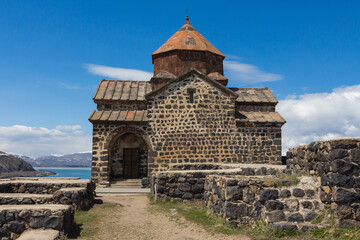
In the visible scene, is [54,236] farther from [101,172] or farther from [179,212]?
[101,172]

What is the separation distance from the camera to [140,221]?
7.96 meters

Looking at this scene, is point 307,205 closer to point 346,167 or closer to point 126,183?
point 346,167

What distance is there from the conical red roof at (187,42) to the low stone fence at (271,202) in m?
13.9

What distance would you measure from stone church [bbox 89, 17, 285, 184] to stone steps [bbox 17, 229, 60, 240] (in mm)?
11022

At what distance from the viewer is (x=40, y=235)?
5430mm

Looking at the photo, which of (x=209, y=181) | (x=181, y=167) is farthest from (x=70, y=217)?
(x=181, y=167)

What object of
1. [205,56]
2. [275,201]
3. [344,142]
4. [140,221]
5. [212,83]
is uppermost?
[205,56]

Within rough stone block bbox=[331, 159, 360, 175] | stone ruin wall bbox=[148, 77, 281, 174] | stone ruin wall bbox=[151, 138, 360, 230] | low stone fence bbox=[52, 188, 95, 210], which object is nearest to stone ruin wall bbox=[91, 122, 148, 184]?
stone ruin wall bbox=[148, 77, 281, 174]

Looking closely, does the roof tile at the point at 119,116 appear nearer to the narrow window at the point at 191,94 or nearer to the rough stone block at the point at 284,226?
the narrow window at the point at 191,94

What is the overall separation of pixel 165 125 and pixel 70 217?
10909mm

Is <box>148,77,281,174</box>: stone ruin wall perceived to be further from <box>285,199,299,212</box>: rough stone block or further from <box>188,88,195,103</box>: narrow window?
<box>285,199,299,212</box>: rough stone block

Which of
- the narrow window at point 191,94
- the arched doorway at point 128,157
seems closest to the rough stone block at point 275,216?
the narrow window at point 191,94

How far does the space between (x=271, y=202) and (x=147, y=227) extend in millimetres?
2837

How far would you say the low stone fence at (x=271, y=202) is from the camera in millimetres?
6184
